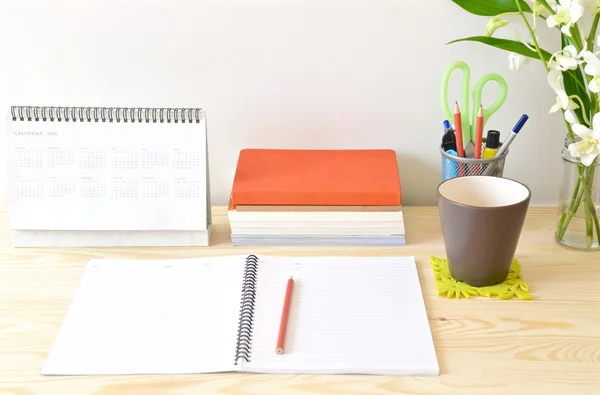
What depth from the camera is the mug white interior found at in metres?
1.02

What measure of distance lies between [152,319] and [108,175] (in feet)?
0.87

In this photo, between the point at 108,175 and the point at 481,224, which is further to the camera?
the point at 108,175

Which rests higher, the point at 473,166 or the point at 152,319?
the point at 473,166

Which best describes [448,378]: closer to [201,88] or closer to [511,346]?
[511,346]

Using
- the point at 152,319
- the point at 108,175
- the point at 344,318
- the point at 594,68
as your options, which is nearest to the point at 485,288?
the point at 344,318

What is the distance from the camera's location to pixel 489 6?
108cm

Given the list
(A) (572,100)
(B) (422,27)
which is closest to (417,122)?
(B) (422,27)

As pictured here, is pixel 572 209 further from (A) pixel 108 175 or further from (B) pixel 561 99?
(A) pixel 108 175

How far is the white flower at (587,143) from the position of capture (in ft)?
3.18

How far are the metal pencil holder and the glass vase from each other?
0.31 ft

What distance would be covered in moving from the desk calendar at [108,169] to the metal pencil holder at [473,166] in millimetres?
360

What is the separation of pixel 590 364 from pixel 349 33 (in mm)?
592

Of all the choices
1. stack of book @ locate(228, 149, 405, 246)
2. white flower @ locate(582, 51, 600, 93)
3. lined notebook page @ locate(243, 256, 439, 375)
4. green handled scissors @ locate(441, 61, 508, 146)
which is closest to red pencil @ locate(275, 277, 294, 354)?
lined notebook page @ locate(243, 256, 439, 375)

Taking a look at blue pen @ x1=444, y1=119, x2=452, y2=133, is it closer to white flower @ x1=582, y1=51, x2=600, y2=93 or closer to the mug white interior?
the mug white interior
